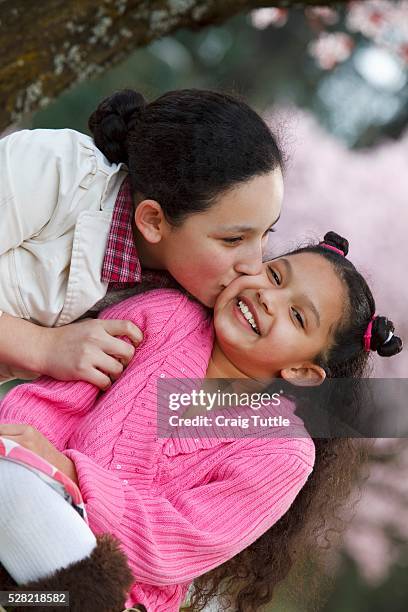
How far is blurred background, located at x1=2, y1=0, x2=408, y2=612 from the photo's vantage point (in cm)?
319

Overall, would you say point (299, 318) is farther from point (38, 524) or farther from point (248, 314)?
point (38, 524)

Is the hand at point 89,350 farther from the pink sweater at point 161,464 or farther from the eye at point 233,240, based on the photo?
the eye at point 233,240

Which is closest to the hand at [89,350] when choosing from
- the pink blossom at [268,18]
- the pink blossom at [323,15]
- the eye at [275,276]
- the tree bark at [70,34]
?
the eye at [275,276]

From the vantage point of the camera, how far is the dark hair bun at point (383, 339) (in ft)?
6.30

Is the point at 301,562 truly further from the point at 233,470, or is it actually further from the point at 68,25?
the point at 68,25

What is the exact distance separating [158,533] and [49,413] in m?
0.35

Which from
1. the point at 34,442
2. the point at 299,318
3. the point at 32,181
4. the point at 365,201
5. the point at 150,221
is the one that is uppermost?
the point at 32,181

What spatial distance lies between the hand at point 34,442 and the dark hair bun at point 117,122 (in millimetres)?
702

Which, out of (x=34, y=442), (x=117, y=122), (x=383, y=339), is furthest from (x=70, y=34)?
(x=34, y=442)

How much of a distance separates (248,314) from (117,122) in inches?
20.6

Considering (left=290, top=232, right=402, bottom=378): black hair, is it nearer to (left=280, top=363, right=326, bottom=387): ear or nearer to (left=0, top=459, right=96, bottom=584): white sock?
(left=280, top=363, right=326, bottom=387): ear

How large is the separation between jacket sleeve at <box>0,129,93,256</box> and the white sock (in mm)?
568

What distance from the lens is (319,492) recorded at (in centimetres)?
206

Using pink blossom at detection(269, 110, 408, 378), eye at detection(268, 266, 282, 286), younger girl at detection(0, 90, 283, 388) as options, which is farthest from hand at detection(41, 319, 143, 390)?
pink blossom at detection(269, 110, 408, 378)
